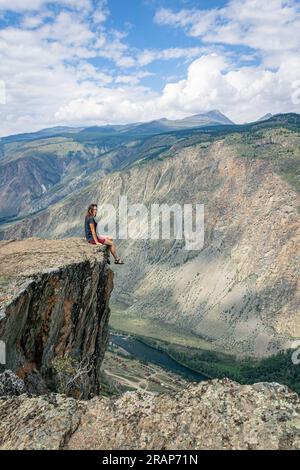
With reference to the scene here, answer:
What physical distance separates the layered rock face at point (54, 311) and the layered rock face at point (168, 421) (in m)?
6.84

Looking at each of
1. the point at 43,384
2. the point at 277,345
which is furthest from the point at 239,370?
the point at 43,384

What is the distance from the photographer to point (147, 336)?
19950 cm

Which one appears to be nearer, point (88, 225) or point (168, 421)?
point (168, 421)

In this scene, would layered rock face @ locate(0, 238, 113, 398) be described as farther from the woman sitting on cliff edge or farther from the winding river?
the winding river

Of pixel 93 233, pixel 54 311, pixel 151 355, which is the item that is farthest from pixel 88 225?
pixel 151 355

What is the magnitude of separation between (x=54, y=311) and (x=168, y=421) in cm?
1425

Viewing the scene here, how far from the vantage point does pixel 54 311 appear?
1007 inches

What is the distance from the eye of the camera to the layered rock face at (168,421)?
1164 cm

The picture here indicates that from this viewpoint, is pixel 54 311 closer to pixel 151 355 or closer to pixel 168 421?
pixel 168 421

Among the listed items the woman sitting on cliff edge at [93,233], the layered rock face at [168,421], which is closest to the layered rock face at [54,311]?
the woman sitting on cliff edge at [93,233]

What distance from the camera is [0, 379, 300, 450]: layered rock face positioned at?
38.2ft

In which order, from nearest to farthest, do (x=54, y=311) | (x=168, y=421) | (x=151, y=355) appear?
(x=168, y=421) → (x=54, y=311) → (x=151, y=355)

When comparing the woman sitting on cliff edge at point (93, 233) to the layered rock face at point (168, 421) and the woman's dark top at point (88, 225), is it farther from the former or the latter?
the layered rock face at point (168, 421)

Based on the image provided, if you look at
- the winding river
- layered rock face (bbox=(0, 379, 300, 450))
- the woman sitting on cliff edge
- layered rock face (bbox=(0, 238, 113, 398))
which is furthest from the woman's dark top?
the winding river
